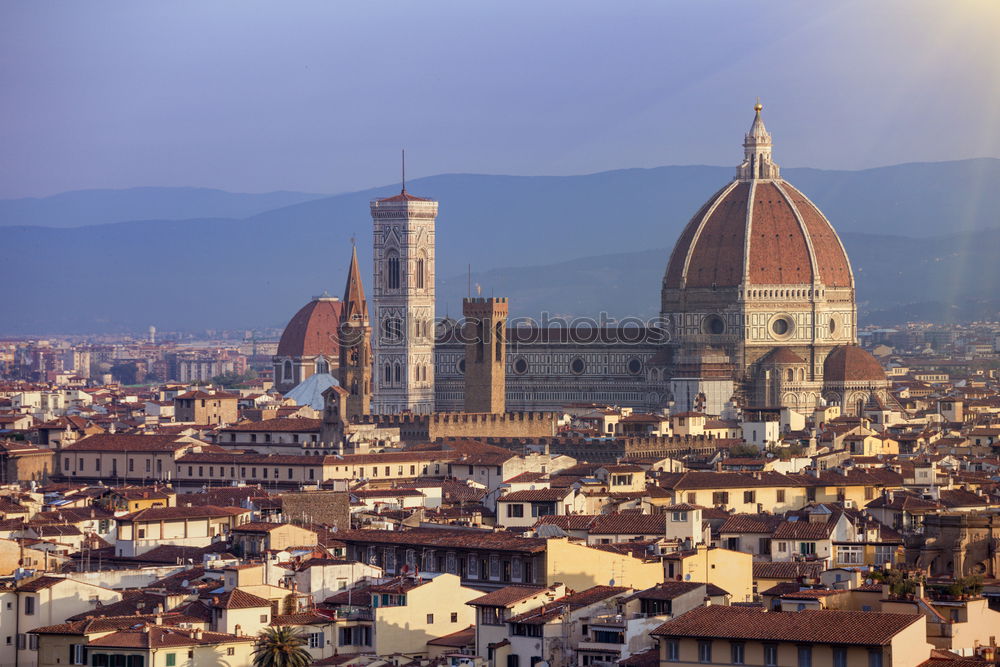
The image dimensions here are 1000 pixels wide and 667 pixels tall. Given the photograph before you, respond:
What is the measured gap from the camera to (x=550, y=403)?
420 ft

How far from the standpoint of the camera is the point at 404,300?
429ft

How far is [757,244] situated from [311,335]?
55.3 metres

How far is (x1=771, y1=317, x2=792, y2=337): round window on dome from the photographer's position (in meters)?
127

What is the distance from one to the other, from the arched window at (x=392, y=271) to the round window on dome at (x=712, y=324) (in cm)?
1554

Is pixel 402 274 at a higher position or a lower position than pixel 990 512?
higher

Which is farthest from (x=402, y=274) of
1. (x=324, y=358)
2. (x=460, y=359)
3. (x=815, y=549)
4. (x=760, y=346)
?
(x=815, y=549)

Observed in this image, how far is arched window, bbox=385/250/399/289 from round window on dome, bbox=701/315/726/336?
51.0ft

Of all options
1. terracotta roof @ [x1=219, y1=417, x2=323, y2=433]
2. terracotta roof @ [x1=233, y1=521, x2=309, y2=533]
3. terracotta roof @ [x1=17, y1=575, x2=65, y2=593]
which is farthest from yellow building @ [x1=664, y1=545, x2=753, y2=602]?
terracotta roof @ [x1=219, y1=417, x2=323, y2=433]

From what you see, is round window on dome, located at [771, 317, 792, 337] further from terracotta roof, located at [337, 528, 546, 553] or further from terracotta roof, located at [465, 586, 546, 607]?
terracotta roof, located at [465, 586, 546, 607]

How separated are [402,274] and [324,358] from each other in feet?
106

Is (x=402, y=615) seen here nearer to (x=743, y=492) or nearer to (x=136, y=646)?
(x=136, y=646)

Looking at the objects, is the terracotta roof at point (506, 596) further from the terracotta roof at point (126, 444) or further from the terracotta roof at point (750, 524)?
the terracotta roof at point (126, 444)

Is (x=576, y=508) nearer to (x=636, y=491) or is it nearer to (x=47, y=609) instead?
(x=636, y=491)

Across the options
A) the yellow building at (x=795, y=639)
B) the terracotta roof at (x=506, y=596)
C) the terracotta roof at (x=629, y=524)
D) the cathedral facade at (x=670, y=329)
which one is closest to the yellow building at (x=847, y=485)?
the terracotta roof at (x=629, y=524)
